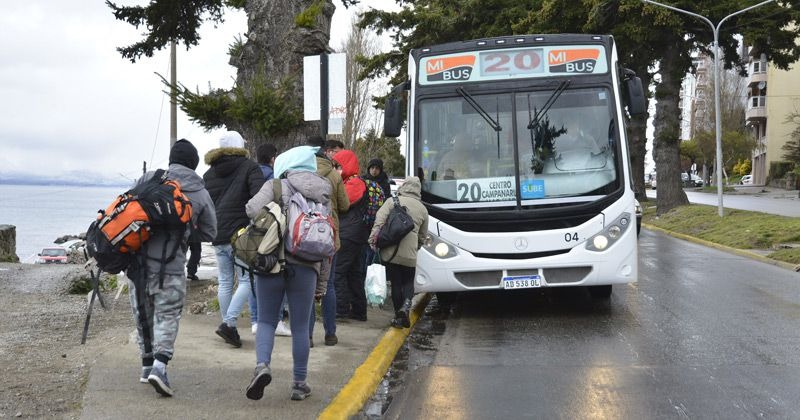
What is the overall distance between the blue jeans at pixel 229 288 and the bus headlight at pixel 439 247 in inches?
107

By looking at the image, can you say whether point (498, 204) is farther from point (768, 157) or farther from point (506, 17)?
point (768, 157)

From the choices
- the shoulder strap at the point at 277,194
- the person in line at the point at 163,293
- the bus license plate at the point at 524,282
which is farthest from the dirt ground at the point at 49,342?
the bus license plate at the point at 524,282

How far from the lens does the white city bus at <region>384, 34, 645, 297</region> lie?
9844mm

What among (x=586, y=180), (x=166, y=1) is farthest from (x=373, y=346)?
(x=166, y=1)

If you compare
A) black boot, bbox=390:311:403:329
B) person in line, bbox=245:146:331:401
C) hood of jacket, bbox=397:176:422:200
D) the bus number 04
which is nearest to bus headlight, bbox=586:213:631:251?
the bus number 04

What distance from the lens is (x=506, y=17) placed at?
116 feet

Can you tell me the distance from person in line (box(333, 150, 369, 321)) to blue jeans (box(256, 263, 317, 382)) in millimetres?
3351

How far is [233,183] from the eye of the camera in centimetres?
757

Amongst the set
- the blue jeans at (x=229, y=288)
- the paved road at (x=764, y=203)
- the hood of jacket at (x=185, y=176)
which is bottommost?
the paved road at (x=764, y=203)

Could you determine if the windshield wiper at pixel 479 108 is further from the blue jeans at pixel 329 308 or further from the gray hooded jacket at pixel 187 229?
the gray hooded jacket at pixel 187 229

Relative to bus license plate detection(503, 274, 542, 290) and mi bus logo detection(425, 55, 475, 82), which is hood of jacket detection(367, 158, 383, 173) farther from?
bus license plate detection(503, 274, 542, 290)

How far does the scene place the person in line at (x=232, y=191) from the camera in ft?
24.7

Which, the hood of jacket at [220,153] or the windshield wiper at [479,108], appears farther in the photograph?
the windshield wiper at [479,108]

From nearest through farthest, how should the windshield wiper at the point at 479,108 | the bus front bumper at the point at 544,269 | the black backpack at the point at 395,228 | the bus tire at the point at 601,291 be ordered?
the black backpack at the point at 395,228
the bus front bumper at the point at 544,269
the windshield wiper at the point at 479,108
the bus tire at the point at 601,291
